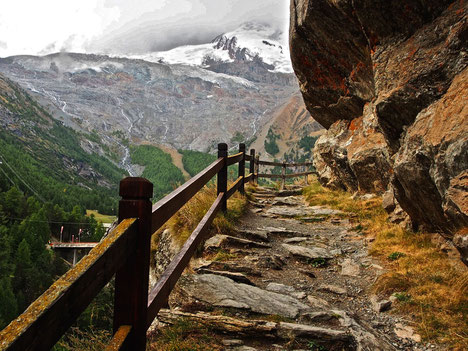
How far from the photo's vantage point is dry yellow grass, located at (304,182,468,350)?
11.7ft

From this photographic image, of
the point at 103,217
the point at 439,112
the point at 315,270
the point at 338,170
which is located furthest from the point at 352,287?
the point at 103,217

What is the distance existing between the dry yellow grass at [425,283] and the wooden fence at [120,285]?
2758mm

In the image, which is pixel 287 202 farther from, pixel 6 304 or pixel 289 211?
pixel 6 304

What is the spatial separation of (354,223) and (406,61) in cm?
420

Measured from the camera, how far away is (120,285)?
2439mm

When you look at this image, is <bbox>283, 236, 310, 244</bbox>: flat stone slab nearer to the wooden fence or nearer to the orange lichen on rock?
the orange lichen on rock

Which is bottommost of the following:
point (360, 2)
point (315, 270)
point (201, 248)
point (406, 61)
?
point (315, 270)

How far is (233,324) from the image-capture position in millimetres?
3660

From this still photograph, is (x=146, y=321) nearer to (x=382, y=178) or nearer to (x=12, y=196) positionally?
(x=382, y=178)

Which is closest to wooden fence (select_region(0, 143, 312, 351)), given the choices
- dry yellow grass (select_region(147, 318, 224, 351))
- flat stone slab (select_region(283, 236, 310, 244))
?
dry yellow grass (select_region(147, 318, 224, 351))

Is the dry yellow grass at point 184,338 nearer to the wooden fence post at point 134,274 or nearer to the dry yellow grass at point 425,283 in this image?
the wooden fence post at point 134,274

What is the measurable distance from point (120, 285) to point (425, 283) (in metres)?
3.90

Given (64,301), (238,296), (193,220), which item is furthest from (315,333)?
(193,220)

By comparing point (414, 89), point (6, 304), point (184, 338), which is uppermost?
point (414, 89)
